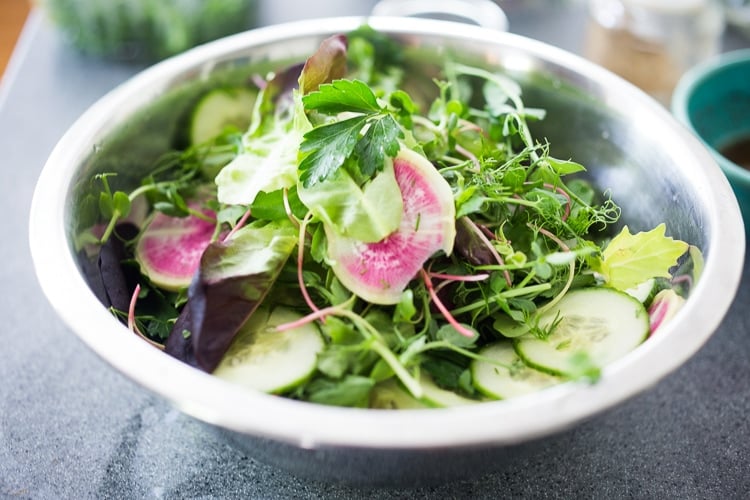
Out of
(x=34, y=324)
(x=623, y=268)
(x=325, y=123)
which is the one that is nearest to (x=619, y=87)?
(x=623, y=268)

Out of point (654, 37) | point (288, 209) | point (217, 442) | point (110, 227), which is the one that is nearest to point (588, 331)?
point (288, 209)

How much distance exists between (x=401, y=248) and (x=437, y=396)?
19 centimetres

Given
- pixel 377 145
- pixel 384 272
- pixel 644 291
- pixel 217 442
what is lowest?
pixel 217 442

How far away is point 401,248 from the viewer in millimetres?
902

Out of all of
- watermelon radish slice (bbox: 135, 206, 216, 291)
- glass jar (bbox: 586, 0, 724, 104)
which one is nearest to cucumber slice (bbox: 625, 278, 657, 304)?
watermelon radish slice (bbox: 135, 206, 216, 291)

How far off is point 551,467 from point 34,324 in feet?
2.92

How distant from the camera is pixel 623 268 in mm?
961

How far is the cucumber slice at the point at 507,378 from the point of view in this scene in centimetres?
85

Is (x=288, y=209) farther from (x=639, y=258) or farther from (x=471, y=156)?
(x=639, y=258)

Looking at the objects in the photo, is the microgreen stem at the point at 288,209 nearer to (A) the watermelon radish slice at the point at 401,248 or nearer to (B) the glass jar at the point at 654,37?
(A) the watermelon radish slice at the point at 401,248

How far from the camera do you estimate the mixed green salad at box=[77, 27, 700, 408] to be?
0.86 meters

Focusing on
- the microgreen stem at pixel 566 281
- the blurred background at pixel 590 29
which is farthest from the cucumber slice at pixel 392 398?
Answer: the blurred background at pixel 590 29

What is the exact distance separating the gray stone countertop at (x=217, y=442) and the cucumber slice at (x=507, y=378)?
70 millimetres

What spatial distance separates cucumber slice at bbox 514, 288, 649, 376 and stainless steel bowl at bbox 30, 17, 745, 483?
0.28ft
